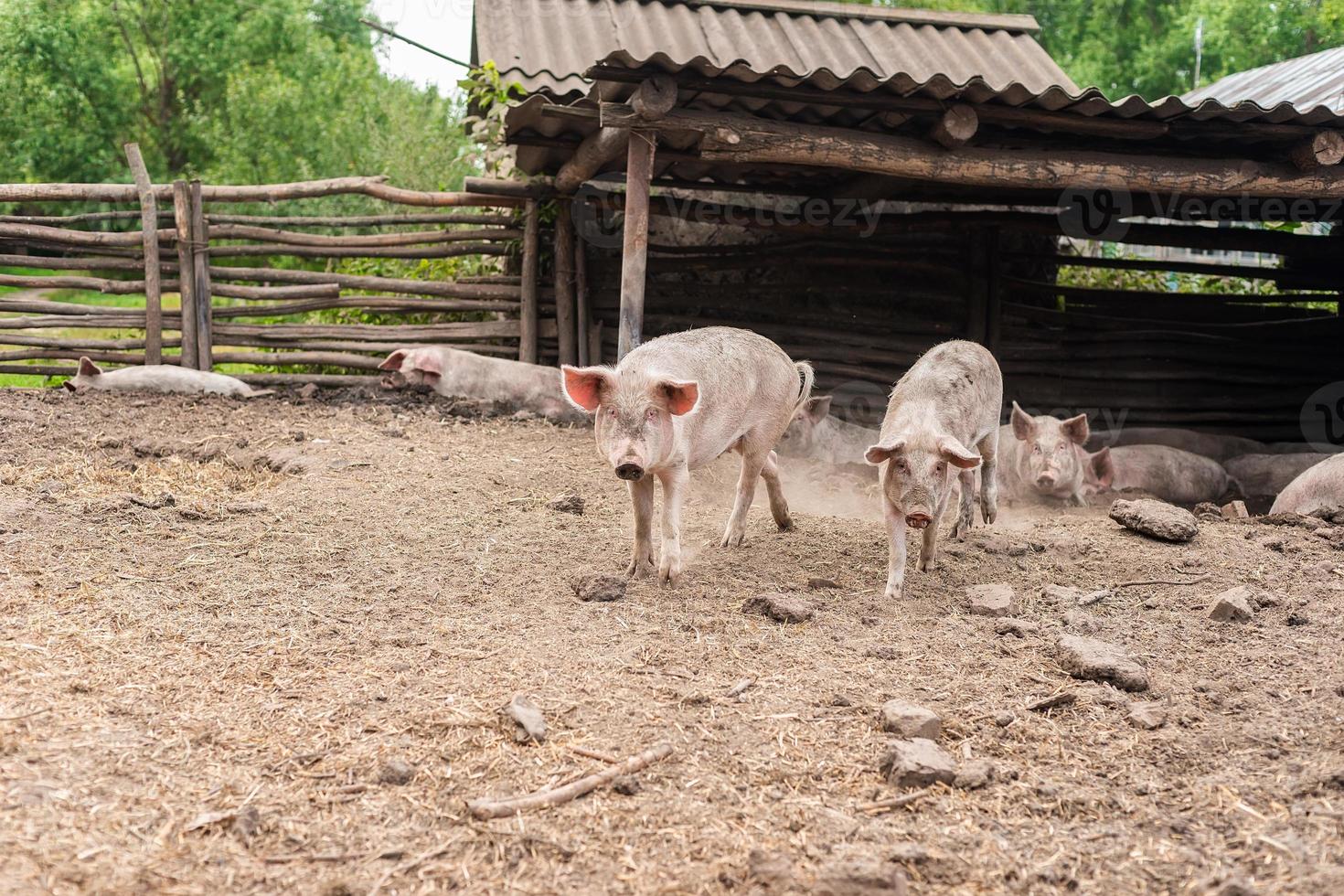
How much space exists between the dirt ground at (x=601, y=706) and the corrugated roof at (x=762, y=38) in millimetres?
4984

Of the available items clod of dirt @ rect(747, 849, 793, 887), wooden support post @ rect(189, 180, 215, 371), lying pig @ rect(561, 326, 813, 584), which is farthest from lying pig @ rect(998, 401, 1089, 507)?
wooden support post @ rect(189, 180, 215, 371)

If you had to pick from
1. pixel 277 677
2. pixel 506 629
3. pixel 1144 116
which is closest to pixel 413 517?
pixel 506 629

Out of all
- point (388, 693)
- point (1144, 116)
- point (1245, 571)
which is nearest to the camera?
point (388, 693)

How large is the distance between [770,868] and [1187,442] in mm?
8256

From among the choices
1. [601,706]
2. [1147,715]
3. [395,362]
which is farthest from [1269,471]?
[601,706]

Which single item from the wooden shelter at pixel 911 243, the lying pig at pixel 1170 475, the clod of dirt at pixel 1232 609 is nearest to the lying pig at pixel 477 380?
the wooden shelter at pixel 911 243

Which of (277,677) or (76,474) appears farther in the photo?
(76,474)

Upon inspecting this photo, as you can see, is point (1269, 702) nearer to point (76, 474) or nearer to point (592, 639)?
point (592, 639)

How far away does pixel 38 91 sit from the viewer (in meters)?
18.9

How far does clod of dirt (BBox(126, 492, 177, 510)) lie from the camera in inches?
220

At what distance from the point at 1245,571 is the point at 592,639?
3.06 meters

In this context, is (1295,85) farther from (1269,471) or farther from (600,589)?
(600,589)

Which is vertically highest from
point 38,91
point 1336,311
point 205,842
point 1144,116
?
point 38,91

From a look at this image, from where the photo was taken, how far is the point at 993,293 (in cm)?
1066
